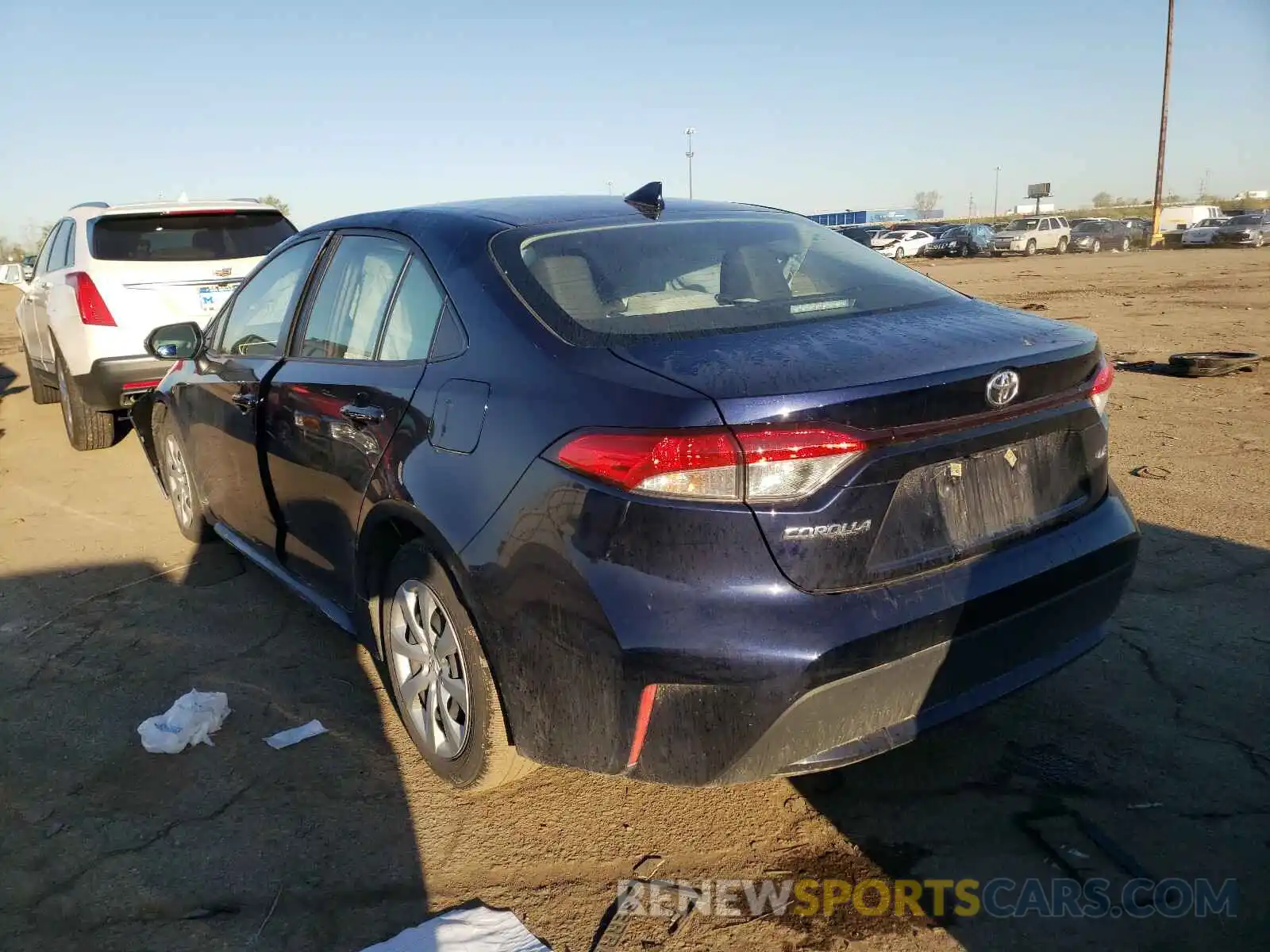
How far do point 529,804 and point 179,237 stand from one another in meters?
6.05

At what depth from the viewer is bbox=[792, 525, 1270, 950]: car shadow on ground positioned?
2.29m

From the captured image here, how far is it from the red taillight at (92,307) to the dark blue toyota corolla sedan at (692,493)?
4530 mm

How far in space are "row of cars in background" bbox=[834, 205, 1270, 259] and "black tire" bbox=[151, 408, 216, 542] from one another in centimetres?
3508

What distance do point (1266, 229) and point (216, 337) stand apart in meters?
44.3

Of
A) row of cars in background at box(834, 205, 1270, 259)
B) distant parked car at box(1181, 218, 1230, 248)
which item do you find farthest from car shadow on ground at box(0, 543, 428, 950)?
distant parked car at box(1181, 218, 1230, 248)

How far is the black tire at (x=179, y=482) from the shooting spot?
4.98 m

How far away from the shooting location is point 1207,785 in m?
2.73

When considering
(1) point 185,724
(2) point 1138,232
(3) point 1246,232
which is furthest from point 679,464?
(2) point 1138,232

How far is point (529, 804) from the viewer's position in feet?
9.46

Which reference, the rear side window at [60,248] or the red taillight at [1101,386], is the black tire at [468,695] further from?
the rear side window at [60,248]

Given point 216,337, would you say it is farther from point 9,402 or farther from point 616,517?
point 9,402

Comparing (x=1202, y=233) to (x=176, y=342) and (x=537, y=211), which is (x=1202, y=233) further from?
(x=537, y=211)

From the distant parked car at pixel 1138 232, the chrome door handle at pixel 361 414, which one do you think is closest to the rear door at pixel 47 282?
the chrome door handle at pixel 361 414

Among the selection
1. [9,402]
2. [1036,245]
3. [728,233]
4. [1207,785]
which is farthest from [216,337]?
[1036,245]
